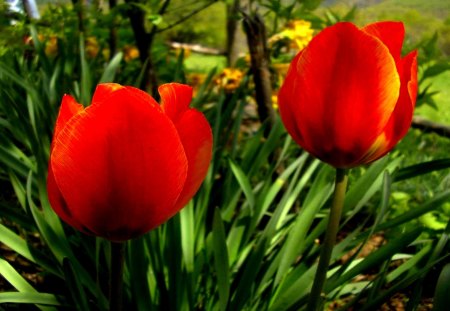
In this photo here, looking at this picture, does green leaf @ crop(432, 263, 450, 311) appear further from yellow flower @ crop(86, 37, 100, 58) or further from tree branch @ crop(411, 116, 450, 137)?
tree branch @ crop(411, 116, 450, 137)

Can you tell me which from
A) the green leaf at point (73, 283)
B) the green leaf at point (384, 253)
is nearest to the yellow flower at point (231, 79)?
the green leaf at point (384, 253)

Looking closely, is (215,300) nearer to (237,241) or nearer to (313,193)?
(237,241)

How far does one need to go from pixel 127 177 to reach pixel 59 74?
1.56 m

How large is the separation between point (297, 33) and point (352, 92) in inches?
61.5

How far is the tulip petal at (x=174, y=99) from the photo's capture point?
1.86 ft

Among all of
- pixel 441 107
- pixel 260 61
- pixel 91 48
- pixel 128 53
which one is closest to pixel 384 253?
pixel 260 61

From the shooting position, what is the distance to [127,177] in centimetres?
51

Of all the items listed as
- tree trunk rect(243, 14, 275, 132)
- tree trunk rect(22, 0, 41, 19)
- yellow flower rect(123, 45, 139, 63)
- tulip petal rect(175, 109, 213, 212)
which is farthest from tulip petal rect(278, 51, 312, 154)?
yellow flower rect(123, 45, 139, 63)

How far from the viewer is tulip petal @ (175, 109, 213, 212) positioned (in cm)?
58

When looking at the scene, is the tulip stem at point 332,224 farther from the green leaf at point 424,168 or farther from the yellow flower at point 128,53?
the yellow flower at point 128,53

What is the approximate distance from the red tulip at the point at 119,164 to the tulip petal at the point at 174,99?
0.05 metres

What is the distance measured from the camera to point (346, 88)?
1.99 ft

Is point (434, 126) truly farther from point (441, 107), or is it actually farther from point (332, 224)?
point (332, 224)

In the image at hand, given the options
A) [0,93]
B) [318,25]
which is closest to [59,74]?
[0,93]
